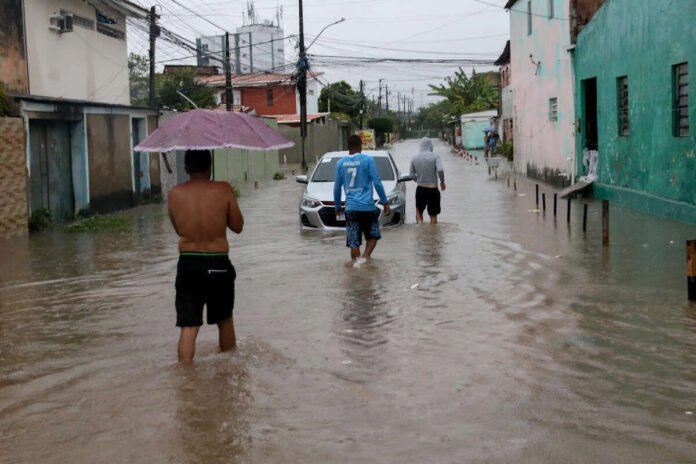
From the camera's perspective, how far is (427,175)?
16125 mm

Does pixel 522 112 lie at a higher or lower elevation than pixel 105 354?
higher

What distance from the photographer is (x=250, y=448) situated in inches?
206

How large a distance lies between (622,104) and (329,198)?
8.47 meters

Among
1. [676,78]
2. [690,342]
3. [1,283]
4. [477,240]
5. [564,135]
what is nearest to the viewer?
[690,342]

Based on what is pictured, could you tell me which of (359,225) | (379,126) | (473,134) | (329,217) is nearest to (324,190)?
(329,217)

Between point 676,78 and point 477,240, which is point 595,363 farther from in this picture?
point 676,78

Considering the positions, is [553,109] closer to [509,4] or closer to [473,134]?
[509,4]

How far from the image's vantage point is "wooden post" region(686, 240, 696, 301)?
28.7 feet

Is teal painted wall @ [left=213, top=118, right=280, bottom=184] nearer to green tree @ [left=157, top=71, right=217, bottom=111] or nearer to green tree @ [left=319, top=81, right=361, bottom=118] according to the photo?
green tree @ [left=157, top=71, right=217, bottom=111]

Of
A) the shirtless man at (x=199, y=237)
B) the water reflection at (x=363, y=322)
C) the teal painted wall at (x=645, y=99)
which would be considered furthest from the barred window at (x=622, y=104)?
the shirtless man at (x=199, y=237)

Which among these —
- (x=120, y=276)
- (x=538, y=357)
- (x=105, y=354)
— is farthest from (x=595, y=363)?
(x=120, y=276)

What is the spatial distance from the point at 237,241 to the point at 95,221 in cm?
515

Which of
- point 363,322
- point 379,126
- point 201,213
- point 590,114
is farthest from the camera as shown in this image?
point 379,126

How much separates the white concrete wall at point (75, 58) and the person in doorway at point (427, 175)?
30.1ft
